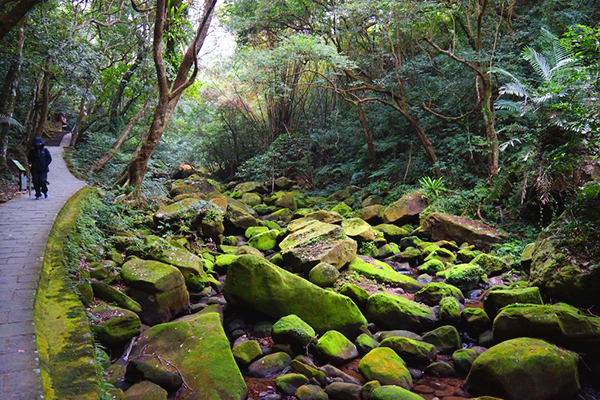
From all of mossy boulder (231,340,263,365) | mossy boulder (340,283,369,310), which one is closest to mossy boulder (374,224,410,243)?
mossy boulder (340,283,369,310)

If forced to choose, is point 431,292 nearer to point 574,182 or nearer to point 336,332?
point 336,332

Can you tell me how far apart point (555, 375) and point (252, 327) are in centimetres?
404

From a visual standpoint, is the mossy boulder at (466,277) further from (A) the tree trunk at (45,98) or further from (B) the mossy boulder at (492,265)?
(A) the tree trunk at (45,98)

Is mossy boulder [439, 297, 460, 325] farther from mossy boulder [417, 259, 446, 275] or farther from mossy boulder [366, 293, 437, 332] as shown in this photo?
mossy boulder [417, 259, 446, 275]

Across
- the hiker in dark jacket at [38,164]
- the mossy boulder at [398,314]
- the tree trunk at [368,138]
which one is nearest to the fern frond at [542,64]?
the tree trunk at [368,138]

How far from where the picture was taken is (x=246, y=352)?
16.3ft

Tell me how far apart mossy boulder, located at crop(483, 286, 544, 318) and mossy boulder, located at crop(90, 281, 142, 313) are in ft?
17.5

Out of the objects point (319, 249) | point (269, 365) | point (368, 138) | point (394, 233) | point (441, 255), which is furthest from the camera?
point (368, 138)

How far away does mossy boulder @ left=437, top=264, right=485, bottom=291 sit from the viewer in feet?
24.3

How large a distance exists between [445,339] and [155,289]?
169 inches

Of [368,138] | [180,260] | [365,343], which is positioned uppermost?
[368,138]

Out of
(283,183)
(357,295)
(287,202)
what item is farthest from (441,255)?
(283,183)

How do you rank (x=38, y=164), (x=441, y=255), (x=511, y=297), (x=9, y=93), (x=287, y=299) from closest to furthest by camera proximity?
1. (x=511, y=297)
2. (x=287, y=299)
3. (x=38, y=164)
4. (x=441, y=255)
5. (x=9, y=93)

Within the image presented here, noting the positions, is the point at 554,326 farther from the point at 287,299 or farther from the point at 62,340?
the point at 62,340
